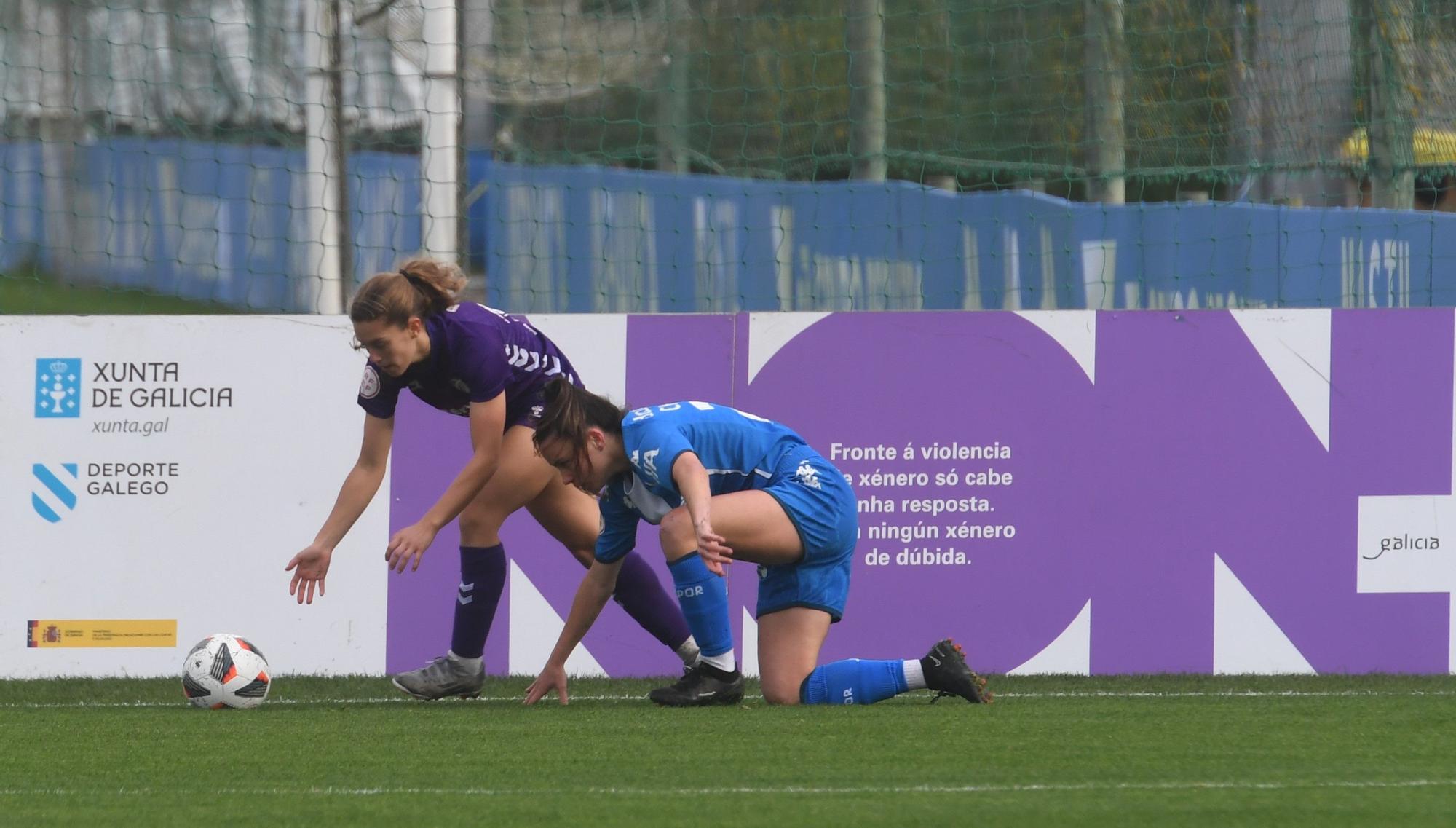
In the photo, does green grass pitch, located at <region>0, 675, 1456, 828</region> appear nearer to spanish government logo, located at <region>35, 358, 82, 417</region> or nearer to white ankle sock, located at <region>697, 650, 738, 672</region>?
white ankle sock, located at <region>697, 650, 738, 672</region>

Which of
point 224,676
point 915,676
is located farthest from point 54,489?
point 915,676

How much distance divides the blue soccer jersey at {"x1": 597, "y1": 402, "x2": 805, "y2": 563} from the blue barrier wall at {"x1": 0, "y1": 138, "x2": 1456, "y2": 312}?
2173mm

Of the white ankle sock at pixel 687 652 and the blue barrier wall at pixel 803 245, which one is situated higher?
the blue barrier wall at pixel 803 245

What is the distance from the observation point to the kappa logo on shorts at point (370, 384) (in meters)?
4.94

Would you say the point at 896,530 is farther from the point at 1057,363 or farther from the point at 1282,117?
the point at 1282,117

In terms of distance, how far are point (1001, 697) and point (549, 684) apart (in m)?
1.34

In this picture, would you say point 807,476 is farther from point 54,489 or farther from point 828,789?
point 54,489

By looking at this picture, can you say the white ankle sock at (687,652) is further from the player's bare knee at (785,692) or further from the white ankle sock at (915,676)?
the white ankle sock at (915,676)

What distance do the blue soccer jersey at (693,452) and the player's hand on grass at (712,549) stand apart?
0.38 metres

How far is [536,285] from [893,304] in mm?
1457

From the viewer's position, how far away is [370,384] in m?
4.97

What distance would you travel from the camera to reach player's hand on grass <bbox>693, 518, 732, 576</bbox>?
13.4 feet

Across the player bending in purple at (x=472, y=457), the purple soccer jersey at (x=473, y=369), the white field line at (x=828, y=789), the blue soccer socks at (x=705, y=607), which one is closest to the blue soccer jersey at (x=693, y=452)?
the blue soccer socks at (x=705, y=607)

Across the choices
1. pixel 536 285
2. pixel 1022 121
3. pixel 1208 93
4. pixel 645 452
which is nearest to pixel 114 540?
pixel 536 285
